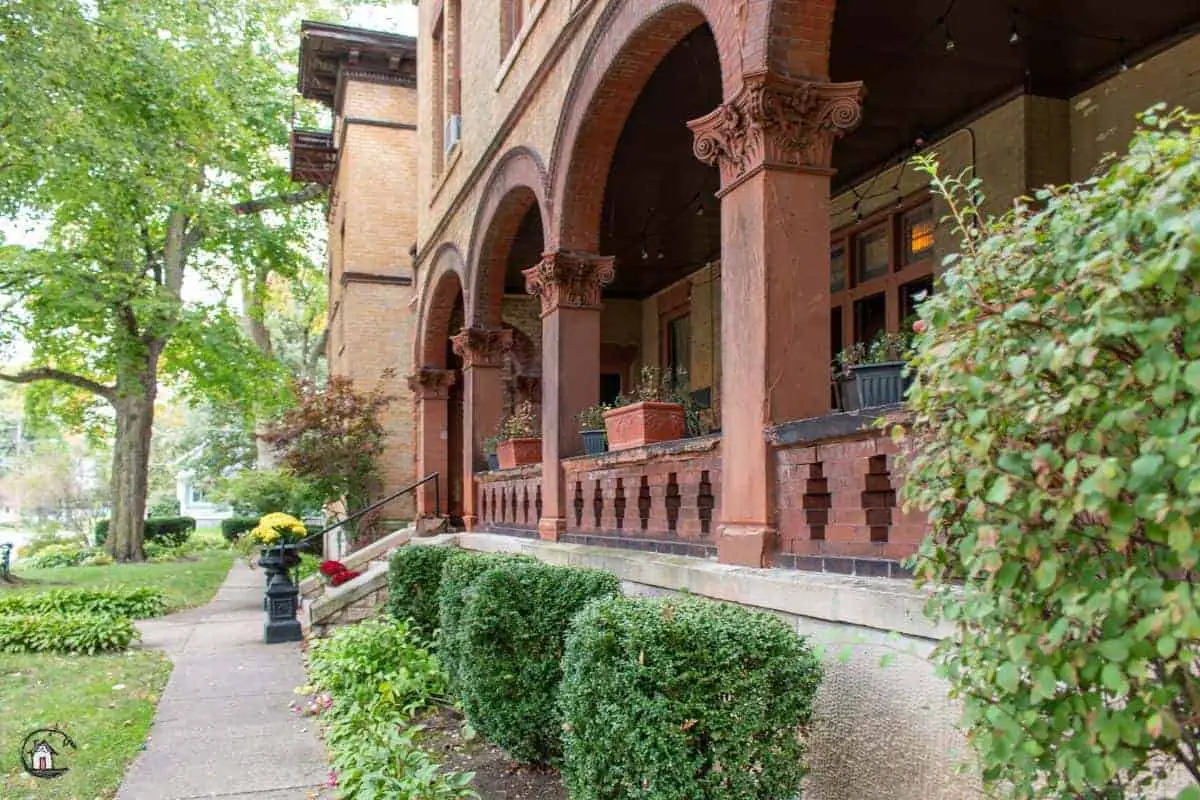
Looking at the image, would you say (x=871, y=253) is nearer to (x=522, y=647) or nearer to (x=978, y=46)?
(x=978, y=46)

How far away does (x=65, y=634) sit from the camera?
10539mm

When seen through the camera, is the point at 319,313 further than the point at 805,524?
Yes

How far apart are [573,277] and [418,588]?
10.8 ft

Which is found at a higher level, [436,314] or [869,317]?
[436,314]

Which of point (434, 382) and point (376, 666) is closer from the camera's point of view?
point (376, 666)

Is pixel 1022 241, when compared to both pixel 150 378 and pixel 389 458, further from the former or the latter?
pixel 150 378

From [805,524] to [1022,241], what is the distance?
283 cm

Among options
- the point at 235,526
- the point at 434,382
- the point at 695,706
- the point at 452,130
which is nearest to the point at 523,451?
the point at 434,382

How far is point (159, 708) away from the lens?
304 inches

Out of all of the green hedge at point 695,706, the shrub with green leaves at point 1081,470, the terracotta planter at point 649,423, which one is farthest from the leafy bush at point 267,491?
the shrub with green leaves at point 1081,470

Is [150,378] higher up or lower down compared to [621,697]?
higher up

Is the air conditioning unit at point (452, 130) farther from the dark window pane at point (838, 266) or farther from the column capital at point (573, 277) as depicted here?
the column capital at point (573, 277)

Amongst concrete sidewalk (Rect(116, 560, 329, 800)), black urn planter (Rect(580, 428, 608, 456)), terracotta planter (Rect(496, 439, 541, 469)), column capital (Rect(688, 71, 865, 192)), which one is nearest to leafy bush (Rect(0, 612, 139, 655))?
concrete sidewalk (Rect(116, 560, 329, 800))

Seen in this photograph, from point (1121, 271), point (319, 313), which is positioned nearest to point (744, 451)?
point (1121, 271)
